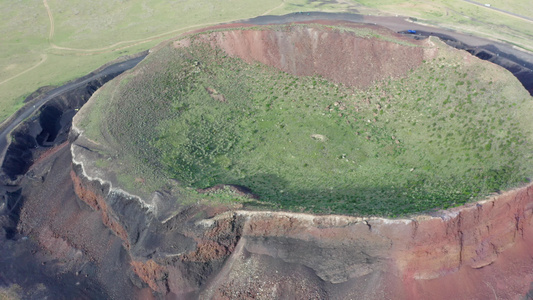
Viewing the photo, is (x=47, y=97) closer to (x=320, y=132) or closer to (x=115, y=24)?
(x=115, y=24)

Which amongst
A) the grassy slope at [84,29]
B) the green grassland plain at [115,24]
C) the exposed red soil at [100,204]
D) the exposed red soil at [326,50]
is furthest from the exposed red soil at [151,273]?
the green grassland plain at [115,24]

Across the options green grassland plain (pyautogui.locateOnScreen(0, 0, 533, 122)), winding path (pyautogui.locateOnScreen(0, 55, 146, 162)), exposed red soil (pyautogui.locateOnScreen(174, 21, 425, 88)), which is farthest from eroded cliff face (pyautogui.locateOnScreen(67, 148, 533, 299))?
green grassland plain (pyautogui.locateOnScreen(0, 0, 533, 122))

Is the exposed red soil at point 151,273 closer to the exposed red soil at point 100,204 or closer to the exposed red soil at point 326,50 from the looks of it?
the exposed red soil at point 100,204

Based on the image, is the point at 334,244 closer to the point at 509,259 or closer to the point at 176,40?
the point at 509,259

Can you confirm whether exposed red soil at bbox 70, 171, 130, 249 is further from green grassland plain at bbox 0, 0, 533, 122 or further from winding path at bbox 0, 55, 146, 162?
green grassland plain at bbox 0, 0, 533, 122

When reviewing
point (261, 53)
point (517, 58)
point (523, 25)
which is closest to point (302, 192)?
point (261, 53)
